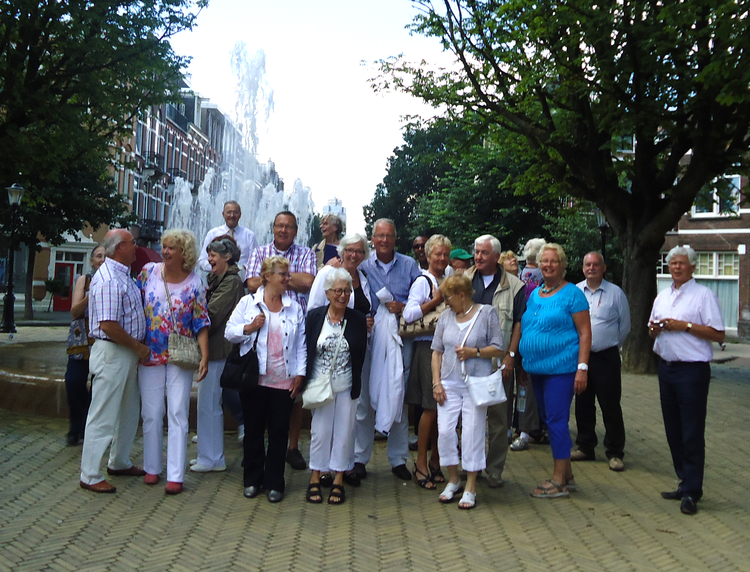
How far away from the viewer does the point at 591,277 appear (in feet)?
22.8

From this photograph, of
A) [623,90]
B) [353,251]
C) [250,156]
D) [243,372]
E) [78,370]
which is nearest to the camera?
[243,372]

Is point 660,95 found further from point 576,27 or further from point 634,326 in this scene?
point 634,326

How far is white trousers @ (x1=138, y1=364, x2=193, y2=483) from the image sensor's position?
5453 millimetres

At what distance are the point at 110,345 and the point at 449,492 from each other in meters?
2.80

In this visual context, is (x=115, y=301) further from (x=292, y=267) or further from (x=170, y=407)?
(x=292, y=267)

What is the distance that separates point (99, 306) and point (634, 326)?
11.8 meters

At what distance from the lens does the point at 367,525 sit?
15.9ft

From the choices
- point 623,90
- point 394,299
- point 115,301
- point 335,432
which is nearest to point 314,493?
point 335,432

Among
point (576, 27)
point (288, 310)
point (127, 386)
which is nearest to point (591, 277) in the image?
point (288, 310)

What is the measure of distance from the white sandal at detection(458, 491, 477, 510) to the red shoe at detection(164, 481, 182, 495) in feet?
6.99

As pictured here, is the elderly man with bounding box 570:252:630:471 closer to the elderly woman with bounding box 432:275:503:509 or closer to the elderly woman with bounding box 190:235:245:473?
the elderly woman with bounding box 432:275:503:509

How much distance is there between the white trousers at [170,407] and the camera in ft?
17.9

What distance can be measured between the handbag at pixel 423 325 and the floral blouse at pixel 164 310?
1593 millimetres

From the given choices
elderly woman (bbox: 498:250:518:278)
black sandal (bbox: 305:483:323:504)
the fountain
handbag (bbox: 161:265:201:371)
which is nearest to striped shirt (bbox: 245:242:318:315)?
handbag (bbox: 161:265:201:371)
